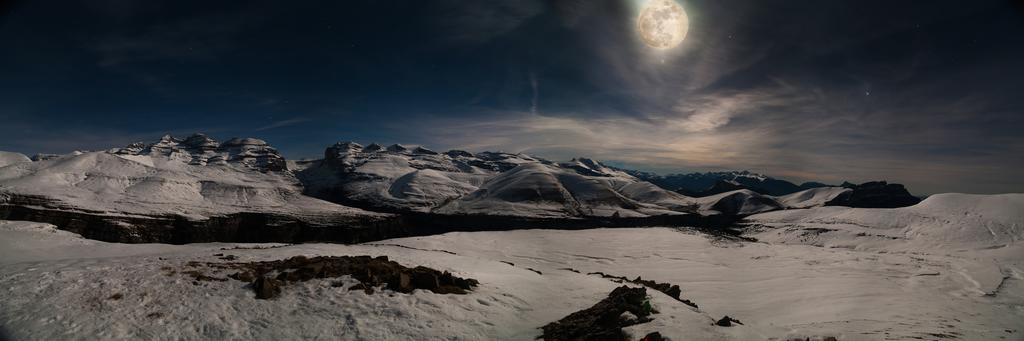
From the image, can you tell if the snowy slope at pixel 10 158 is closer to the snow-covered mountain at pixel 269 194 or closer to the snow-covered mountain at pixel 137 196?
the snow-covered mountain at pixel 269 194

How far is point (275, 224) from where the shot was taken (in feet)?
376

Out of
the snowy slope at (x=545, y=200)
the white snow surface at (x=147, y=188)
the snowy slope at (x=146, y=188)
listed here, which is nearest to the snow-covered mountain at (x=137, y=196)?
the snowy slope at (x=146, y=188)

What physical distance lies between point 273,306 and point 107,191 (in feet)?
464

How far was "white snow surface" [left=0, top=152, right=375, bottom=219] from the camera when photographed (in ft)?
311

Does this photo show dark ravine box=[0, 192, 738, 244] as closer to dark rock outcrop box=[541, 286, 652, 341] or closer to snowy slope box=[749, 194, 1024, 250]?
snowy slope box=[749, 194, 1024, 250]

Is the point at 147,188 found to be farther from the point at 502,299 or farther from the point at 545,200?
the point at 502,299

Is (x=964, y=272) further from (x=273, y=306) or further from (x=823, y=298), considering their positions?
(x=273, y=306)

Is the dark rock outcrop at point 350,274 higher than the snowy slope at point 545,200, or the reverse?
the snowy slope at point 545,200

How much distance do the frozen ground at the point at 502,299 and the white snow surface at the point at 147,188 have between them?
219ft

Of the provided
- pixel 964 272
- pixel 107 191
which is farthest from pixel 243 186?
pixel 964 272

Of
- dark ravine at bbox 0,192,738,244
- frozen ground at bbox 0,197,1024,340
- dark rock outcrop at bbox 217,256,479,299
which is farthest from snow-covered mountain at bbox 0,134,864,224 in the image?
dark rock outcrop at bbox 217,256,479,299

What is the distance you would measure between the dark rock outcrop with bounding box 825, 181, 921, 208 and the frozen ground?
151 m

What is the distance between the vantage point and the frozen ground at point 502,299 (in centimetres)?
1250

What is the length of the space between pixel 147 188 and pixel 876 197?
263m
